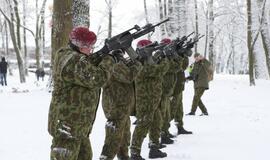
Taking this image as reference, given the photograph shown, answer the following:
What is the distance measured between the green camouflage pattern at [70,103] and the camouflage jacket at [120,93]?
47.0 inches

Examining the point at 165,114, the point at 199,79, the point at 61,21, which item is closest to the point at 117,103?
the point at 165,114

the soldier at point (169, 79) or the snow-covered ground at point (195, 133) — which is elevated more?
the soldier at point (169, 79)

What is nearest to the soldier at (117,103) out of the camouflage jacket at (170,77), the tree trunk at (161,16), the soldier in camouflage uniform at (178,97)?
the camouflage jacket at (170,77)

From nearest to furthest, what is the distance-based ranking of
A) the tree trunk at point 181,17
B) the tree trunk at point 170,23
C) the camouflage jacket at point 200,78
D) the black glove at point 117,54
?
the black glove at point 117,54, the camouflage jacket at point 200,78, the tree trunk at point 170,23, the tree trunk at point 181,17

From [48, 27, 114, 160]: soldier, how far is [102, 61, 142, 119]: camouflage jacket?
1198mm

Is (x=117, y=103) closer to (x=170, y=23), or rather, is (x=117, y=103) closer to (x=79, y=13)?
(x=79, y=13)

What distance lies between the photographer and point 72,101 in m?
4.80

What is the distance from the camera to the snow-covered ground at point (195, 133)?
775cm

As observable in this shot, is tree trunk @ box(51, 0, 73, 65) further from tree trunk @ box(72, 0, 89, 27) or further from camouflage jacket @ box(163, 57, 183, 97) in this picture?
camouflage jacket @ box(163, 57, 183, 97)

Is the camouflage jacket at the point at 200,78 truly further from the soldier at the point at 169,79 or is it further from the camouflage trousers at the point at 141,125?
the camouflage trousers at the point at 141,125

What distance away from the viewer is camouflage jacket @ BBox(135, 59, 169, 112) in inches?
277

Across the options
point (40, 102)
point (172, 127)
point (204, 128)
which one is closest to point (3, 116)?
point (40, 102)

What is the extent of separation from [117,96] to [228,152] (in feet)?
8.93

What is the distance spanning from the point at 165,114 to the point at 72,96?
3.93 meters
